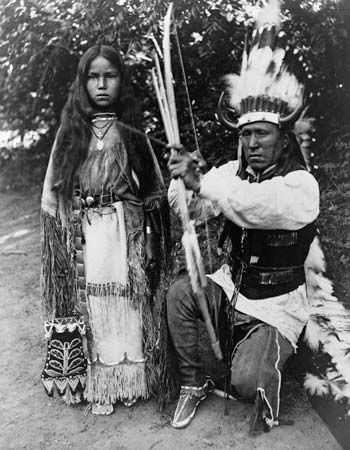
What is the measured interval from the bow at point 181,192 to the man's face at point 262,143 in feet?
1.39

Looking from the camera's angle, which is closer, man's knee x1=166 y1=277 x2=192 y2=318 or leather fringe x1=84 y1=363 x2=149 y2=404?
man's knee x1=166 y1=277 x2=192 y2=318

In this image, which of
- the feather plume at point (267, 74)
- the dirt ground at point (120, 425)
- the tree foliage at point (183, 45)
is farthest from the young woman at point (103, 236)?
the tree foliage at point (183, 45)

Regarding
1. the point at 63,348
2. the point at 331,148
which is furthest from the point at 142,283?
the point at 331,148

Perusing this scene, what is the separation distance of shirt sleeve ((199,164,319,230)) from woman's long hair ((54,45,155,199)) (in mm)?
516

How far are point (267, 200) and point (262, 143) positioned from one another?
1.13 ft

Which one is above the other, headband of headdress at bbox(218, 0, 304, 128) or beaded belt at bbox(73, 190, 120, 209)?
headband of headdress at bbox(218, 0, 304, 128)

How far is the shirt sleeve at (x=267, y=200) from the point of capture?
243cm

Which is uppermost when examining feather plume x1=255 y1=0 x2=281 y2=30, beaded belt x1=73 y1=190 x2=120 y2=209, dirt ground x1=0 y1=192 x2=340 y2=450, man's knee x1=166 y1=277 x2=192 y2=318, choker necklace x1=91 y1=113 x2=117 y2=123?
feather plume x1=255 y1=0 x2=281 y2=30

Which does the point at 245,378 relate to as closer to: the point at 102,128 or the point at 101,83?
the point at 102,128

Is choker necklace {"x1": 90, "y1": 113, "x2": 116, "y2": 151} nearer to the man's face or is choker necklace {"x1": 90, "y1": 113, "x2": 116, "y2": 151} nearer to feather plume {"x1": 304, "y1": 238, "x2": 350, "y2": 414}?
the man's face

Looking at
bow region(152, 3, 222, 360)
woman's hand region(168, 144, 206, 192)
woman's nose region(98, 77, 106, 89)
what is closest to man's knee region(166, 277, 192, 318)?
bow region(152, 3, 222, 360)

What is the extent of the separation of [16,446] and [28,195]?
4.88 m

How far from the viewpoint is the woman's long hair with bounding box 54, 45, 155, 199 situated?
9.12ft

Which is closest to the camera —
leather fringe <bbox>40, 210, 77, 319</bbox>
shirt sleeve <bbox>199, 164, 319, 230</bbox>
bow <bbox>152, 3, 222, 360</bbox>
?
bow <bbox>152, 3, 222, 360</bbox>
